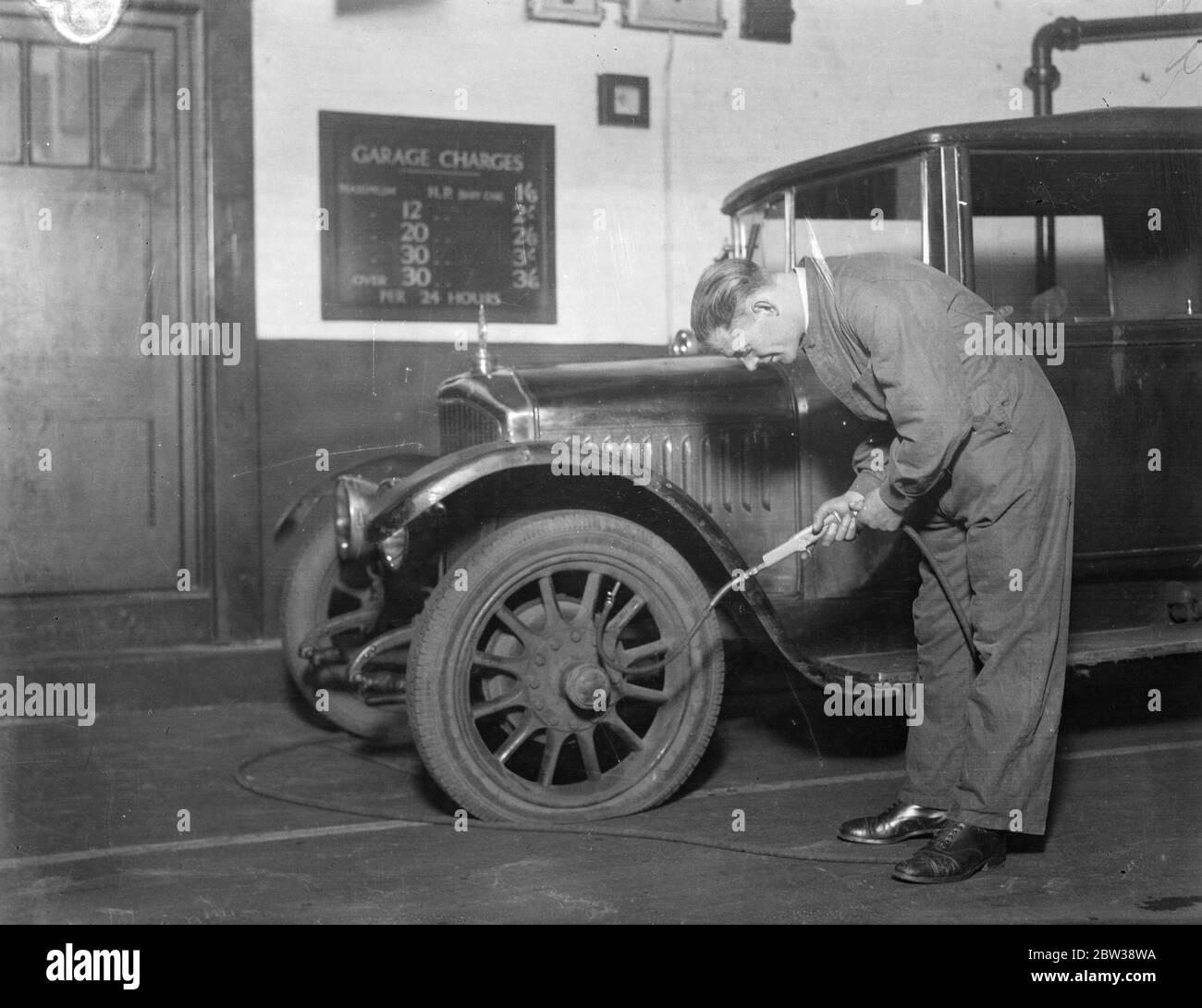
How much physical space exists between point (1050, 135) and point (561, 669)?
6.19 feet

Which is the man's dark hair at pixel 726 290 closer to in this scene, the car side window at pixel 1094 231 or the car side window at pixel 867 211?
the car side window at pixel 867 211

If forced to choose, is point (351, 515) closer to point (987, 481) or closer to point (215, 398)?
point (215, 398)

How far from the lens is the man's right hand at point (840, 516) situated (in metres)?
2.71

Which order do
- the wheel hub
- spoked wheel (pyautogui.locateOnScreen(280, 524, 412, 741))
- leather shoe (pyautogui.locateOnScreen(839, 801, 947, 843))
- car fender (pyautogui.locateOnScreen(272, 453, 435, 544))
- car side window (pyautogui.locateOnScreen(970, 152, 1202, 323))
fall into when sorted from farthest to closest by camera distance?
car fender (pyautogui.locateOnScreen(272, 453, 435, 544)) → spoked wheel (pyautogui.locateOnScreen(280, 524, 412, 741)) → car side window (pyautogui.locateOnScreen(970, 152, 1202, 323)) → the wheel hub → leather shoe (pyautogui.locateOnScreen(839, 801, 947, 843))

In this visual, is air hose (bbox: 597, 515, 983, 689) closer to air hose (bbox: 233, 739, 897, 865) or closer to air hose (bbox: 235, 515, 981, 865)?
air hose (bbox: 235, 515, 981, 865)

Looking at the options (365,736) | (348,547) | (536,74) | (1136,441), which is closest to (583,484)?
(348,547)

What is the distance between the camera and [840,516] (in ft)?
8.89

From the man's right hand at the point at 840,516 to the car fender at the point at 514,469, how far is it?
42 cm

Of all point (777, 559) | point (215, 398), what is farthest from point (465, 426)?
point (215, 398)

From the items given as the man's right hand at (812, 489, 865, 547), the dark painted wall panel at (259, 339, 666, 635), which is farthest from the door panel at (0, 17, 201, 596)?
the man's right hand at (812, 489, 865, 547)

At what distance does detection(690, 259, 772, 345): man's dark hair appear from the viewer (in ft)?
8.85

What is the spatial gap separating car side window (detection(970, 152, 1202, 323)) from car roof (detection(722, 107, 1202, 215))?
33 mm

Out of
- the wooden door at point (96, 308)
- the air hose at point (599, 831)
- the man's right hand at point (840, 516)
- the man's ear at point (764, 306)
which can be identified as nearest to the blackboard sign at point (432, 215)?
the wooden door at point (96, 308)
